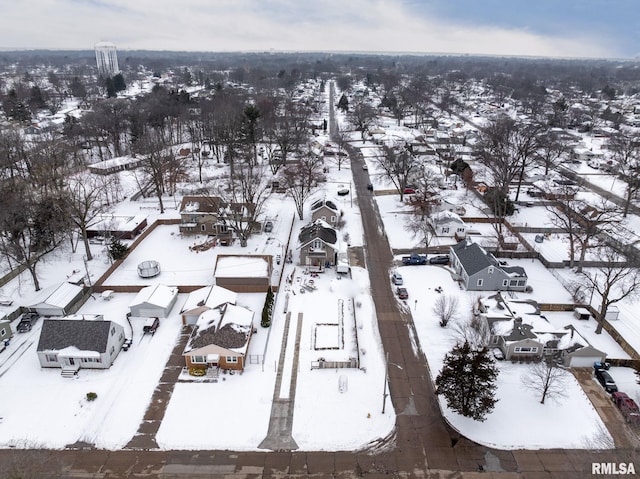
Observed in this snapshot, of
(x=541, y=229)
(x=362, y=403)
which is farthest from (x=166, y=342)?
(x=541, y=229)

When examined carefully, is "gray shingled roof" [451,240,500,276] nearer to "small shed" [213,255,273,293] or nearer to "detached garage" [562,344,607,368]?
"detached garage" [562,344,607,368]

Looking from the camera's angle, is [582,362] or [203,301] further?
[203,301]

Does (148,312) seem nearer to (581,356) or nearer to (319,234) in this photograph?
(319,234)

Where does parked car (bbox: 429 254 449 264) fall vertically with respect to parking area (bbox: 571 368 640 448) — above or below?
above

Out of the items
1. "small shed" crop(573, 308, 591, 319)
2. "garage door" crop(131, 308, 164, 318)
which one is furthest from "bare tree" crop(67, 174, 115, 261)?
"small shed" crop(573, 308, 591, 319)

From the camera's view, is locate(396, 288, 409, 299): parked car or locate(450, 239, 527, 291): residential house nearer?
locate(396, 288, 409, 299): parked car

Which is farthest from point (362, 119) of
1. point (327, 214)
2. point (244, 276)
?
point (244, 276)
